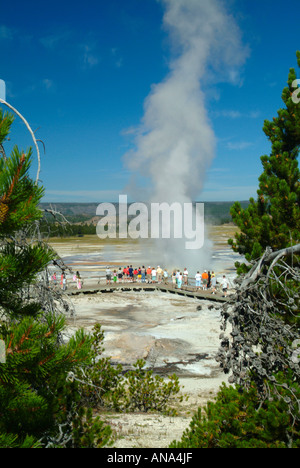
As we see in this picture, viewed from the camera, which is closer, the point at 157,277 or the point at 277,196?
the point at 277,196

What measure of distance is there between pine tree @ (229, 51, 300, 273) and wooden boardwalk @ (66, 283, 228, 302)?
46.4ft

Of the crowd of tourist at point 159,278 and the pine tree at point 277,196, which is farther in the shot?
the crowd of tourist at point 159,278

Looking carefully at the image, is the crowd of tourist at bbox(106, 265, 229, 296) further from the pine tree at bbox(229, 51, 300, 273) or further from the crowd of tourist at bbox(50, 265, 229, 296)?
the pine tree at bbox(229, 51, 300, 273)

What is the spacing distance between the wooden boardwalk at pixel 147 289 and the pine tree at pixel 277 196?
1415cm

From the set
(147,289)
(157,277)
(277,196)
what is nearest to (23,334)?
(277,196)

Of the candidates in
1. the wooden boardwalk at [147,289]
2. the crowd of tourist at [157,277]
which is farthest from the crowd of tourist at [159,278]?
the wooden boardwalk at [147,289]

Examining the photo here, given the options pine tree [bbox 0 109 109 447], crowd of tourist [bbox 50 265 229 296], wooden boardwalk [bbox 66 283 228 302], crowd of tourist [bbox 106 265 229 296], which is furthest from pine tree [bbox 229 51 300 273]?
crowd of tourist [bbox 106 265 229 296]

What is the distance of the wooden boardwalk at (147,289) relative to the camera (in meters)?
26.0

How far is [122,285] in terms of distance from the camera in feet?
98.3

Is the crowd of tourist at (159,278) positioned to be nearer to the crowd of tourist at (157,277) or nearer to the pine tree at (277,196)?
the crowd of tourist at (157,277)

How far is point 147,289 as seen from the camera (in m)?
30.1

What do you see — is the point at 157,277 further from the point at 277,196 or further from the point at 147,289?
the point at 277,196

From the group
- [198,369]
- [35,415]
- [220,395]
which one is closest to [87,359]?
[35,415]

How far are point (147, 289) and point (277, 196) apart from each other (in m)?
20.8
